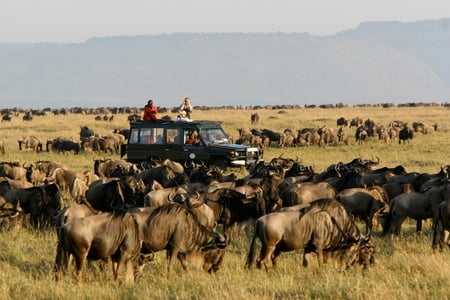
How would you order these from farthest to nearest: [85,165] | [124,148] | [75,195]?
[85,165]
[124,148]
[75,195]

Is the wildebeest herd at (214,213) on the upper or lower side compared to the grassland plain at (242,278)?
upper

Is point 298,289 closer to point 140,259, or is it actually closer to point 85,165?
point 140,259

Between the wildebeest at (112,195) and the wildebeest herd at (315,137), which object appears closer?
the wildebeest at (112,195)

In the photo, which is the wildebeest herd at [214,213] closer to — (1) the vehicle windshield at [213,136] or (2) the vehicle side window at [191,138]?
(2) the vehicle side window at [191,138]

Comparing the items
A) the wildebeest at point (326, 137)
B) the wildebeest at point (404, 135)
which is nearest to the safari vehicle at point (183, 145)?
the wildebeest at point (326, 137)

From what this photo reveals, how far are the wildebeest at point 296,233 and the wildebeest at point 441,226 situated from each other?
1.84 m

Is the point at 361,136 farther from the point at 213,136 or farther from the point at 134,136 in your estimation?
the point at 134,136

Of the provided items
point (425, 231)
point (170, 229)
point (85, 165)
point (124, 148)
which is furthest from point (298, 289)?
point (85, 165)

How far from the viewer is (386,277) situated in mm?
10859

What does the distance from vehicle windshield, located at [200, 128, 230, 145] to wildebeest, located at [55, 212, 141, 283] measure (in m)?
12.7

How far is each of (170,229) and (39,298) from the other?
81.5 inches

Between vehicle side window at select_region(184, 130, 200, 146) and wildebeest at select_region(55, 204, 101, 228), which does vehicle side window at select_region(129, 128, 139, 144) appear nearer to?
vehicle side window at select_region(184, 130, 200, 146)

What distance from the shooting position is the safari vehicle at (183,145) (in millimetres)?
23391

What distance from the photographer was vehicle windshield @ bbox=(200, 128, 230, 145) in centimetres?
2363
